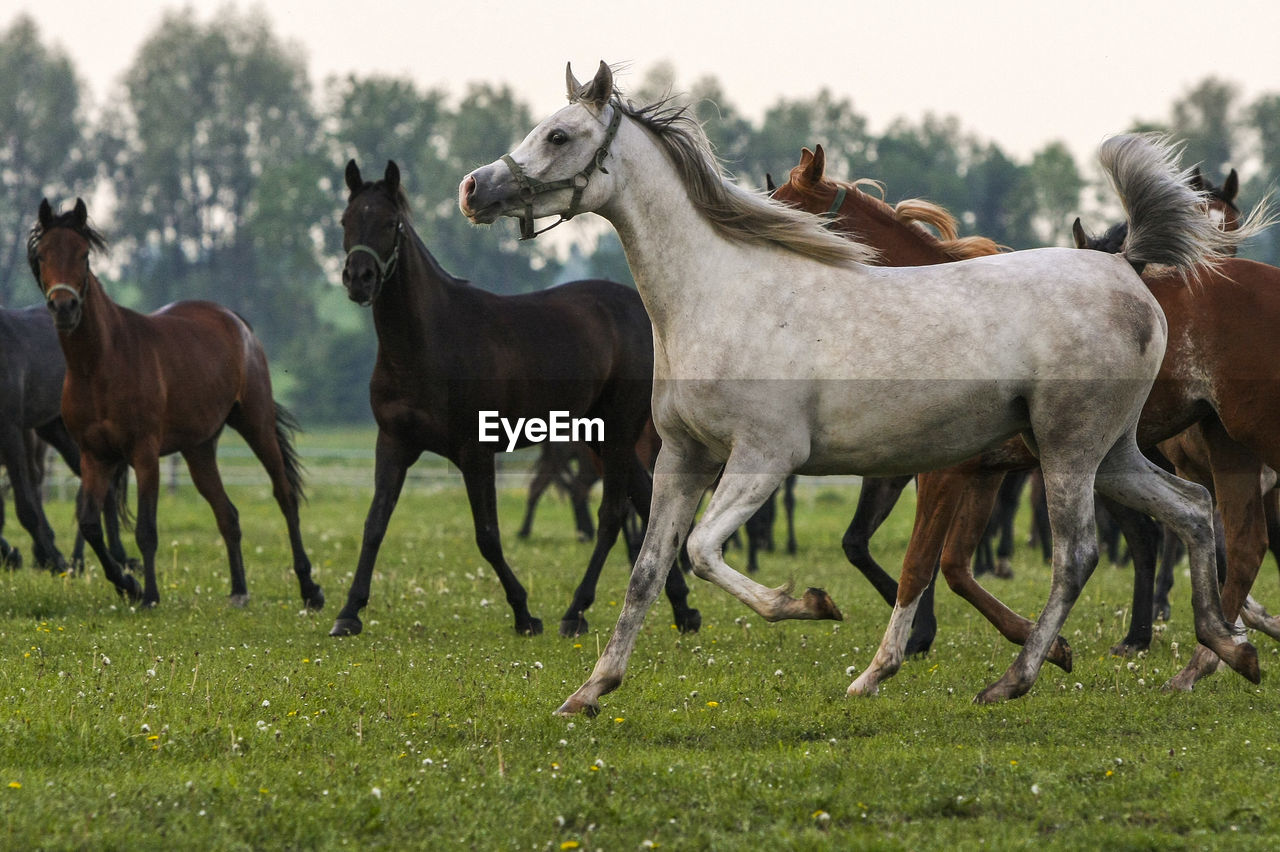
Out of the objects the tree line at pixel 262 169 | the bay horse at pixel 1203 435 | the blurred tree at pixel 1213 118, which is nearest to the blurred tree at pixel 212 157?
the tree line at pixel 262 169

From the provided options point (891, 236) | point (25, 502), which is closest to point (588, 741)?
point (891, 236)

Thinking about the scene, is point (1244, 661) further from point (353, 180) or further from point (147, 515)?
point (147, 515)

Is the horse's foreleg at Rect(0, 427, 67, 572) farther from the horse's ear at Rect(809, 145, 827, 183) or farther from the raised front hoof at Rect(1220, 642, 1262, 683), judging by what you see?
the raised front hoof at Rect(1220, 642, 1262, 683)

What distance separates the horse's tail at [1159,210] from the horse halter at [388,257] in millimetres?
4711

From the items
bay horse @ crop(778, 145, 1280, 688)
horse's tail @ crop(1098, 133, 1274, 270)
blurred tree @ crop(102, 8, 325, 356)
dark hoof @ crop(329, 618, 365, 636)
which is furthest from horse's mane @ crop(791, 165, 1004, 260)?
blurred tree @ crop(102, 8, 325, 356)

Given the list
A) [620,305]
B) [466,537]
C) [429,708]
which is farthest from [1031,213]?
[429,708]

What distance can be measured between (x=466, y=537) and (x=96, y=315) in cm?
868

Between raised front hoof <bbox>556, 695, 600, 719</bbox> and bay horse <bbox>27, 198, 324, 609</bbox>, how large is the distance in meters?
5.31

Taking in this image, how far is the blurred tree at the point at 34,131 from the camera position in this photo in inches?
2453

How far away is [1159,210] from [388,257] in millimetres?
4989

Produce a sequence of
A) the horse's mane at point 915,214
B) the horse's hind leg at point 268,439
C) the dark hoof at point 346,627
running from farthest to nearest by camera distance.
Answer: the horse's hind leg at point 268,439 < the dark hoof at point 346,627 < the horse's mane at point 915,214

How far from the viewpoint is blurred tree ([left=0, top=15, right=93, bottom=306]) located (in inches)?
2453

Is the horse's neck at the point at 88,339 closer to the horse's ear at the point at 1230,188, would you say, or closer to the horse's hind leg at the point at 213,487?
the horse's hind leg at the point at 213,487

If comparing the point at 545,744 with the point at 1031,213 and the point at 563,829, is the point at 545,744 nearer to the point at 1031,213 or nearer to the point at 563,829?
the point at 563,829
